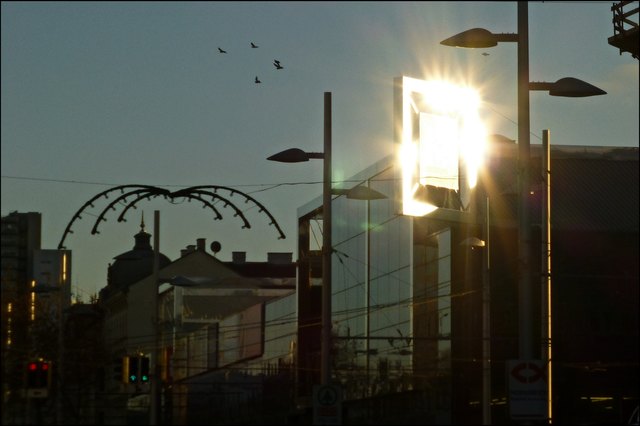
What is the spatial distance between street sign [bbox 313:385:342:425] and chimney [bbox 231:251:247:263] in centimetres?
11071

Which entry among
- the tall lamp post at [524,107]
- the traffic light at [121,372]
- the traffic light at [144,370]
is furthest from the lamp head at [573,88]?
the traffic light at [121,372]

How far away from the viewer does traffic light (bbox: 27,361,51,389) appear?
44781mm

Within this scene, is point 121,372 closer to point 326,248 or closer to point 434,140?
point 434,140

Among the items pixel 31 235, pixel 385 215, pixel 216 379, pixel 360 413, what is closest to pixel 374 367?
pixel 360 413

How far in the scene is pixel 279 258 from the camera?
13262 centimetres

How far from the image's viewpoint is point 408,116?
5403 centimetres

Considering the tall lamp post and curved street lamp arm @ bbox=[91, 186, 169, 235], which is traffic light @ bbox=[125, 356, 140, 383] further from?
the tall lamp post

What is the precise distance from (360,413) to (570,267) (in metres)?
10.3

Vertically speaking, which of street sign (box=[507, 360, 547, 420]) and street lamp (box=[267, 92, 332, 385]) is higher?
street lamp (box=[267, 92, 332, 385])

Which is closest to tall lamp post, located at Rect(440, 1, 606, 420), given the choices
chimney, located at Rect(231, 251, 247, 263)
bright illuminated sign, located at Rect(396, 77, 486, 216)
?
bright illuminated sign, located at Rect(396, 77, 486, 216)

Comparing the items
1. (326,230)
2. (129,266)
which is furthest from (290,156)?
(129,266)

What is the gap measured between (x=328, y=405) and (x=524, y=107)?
40.2ft

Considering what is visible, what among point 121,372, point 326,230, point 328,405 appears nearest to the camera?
point 328,405

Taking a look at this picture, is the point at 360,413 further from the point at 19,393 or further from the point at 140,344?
the point at 140,344
